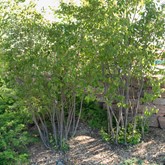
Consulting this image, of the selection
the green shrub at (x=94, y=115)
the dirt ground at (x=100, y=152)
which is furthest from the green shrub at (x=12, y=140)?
the green shrub at (x=94, y=115)

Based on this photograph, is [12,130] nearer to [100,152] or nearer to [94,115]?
[100,152]

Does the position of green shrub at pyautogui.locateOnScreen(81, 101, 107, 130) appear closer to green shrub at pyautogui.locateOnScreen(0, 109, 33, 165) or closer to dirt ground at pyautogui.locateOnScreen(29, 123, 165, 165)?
dirt ground at pyautogui.locateOnScreen(29, 123, 165, 165)

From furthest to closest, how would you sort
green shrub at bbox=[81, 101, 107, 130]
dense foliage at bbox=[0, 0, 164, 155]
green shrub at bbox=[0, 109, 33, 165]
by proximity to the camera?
green shrub at bbox=[81, 101, 107, 130]
green shrub at bbox=[0, 109, 33, 165]
dense foliage at bbox=[0, 0, 164, 155]

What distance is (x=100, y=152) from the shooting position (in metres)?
4.42

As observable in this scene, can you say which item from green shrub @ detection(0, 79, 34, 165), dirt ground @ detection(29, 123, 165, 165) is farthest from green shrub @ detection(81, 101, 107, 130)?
green shrub @ detection(0, 79, 34, 165)

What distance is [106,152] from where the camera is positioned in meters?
4.42

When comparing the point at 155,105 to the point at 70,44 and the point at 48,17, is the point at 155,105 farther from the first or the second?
the point at 48,17

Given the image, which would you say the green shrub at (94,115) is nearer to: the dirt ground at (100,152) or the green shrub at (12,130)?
the dirt ground at (100,152)

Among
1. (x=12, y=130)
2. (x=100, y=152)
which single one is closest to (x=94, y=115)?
(x=100, y=152)

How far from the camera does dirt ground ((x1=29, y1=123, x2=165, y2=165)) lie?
419 cm

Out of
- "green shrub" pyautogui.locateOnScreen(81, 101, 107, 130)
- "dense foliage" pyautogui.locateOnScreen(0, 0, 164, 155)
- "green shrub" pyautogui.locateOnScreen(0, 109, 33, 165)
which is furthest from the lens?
"green shrub" pyautogui.locateOnScreen(81, 101, 107, 130)

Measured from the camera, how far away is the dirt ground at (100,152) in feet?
13.7

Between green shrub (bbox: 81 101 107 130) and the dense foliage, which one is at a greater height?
the dense foliage

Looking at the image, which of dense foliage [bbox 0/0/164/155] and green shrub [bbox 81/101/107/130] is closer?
dense foliage [bbox 0/0/164/155]
